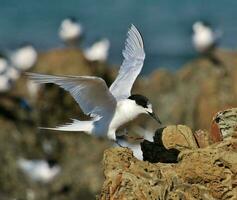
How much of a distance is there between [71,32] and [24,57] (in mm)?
2680

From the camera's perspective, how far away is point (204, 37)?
22875mm

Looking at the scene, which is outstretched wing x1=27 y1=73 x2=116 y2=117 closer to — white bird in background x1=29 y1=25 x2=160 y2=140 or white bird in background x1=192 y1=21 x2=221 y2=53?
white bird in background x1=29 y1=25 x2=160 y2=140

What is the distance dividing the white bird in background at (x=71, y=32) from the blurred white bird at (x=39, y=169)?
33.5 ft

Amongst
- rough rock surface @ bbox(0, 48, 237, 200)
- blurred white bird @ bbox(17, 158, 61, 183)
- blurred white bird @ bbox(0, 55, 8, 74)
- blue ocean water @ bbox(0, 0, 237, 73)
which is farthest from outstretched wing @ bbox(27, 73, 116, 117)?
blue ocean water @ bbox(0, 0, 237, 73)

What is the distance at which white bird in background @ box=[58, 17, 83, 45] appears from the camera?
24.3m

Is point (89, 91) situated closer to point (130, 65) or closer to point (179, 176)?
point (130, 65)

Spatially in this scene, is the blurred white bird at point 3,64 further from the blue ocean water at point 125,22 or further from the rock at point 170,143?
the rock at point 170,143

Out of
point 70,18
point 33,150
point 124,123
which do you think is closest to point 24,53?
point 70,18

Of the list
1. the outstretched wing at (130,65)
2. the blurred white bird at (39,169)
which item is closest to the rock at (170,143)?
the outstretched wing at (130,65)

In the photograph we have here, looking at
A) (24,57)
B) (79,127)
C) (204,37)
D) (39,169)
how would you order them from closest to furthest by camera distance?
1. (79,127)
2. (39,169)
3. (24,57)
4. (204,37)

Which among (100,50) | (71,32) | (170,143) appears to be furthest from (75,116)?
(71,32)

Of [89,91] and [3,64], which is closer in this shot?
[89,91]

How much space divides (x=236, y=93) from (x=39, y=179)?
335cm

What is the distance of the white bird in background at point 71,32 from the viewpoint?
24.3m
